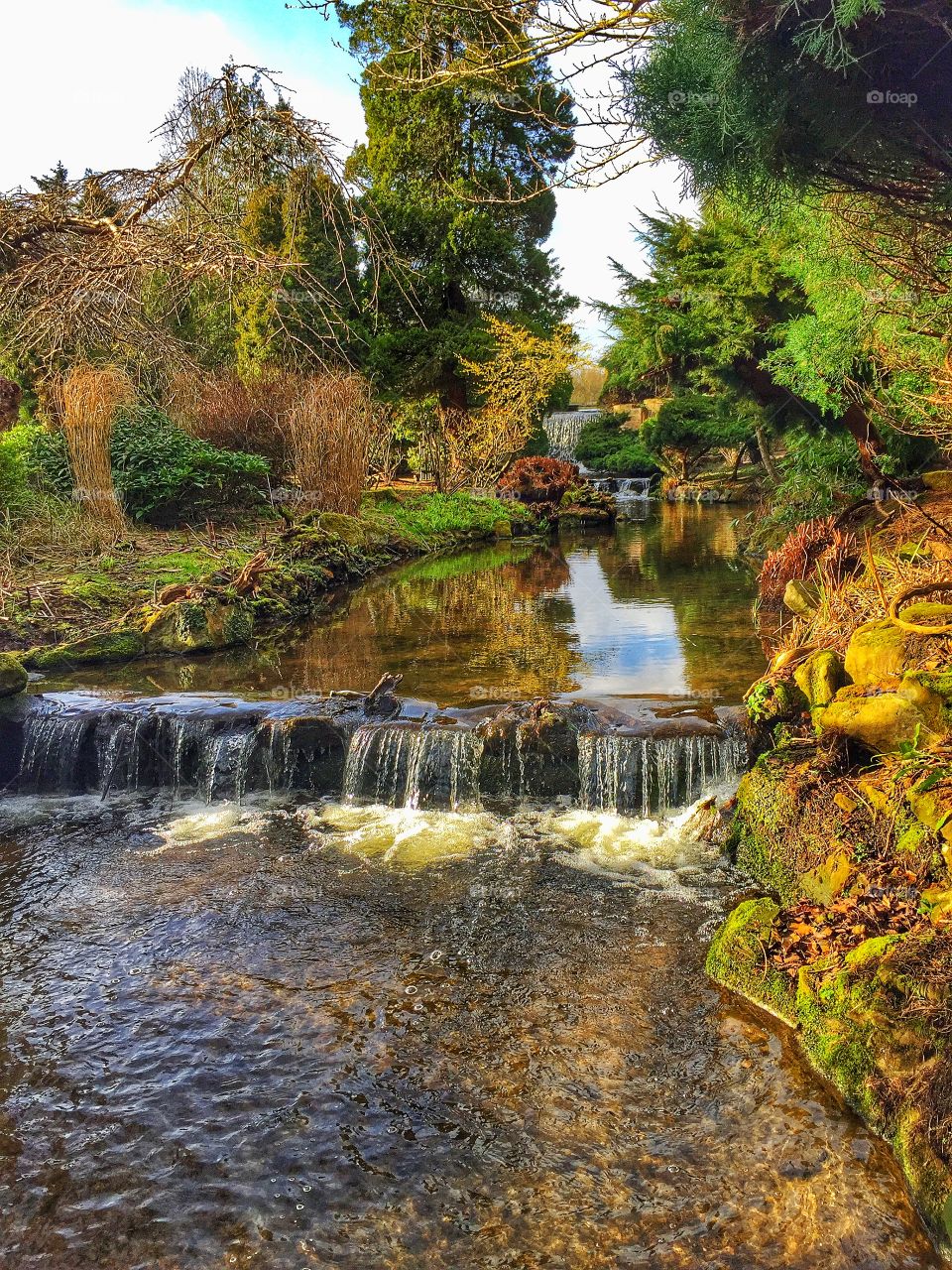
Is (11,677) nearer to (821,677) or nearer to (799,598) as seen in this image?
(821,677)

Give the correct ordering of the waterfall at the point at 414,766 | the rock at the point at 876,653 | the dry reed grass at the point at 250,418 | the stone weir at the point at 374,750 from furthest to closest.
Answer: the dry reed grass at the point at 250,418
the waterfall at the point at 414,766
the stone weir at the point at 374,750
the rock at the point at 876,653

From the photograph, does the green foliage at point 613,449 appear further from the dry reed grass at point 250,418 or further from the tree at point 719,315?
the tree at point 719,315

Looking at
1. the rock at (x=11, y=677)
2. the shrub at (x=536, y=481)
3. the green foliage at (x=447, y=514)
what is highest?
the shrub at (x=536, y=481)

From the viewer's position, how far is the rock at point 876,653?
5609 mm

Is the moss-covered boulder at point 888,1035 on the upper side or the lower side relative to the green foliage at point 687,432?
lower

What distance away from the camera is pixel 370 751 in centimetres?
751

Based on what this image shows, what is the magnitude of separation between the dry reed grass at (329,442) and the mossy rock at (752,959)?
41.6ft

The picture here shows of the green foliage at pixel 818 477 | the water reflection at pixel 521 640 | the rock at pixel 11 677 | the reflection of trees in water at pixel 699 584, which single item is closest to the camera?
the rock at pixel 11 677

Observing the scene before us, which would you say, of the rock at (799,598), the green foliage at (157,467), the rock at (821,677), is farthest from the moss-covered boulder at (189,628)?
the rock at (821,677)

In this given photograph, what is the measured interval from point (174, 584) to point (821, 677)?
27.4 feet

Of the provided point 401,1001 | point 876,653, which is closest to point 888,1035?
point 401,1001

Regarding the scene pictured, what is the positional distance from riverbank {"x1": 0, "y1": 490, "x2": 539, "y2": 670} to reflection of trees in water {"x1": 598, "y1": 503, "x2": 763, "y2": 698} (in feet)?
15.3

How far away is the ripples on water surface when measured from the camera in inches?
127

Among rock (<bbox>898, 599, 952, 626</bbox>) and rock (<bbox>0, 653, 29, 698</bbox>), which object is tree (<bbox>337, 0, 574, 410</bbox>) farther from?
rock (<bbox>898, 599, 952, 626</bbox>)
